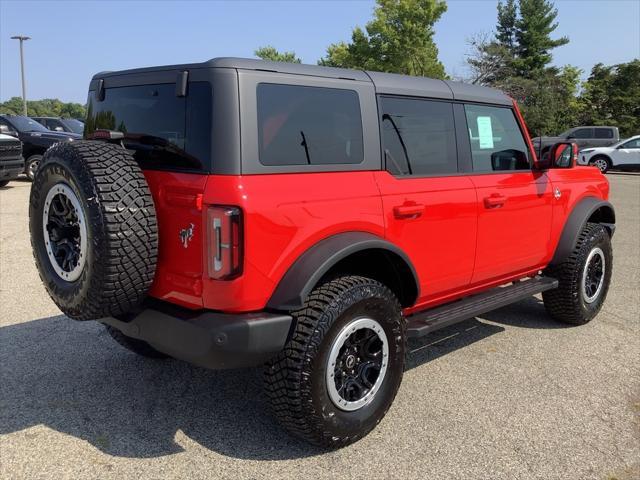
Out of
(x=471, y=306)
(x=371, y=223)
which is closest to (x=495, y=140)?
(x=471, y=306)

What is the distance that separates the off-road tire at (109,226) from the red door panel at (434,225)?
1.30 meters

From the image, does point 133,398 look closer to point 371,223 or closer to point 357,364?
point 357,364

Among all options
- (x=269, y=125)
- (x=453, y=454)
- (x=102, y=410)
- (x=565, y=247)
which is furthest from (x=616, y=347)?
(x=102, y=410)

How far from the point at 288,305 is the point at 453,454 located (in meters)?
1.17

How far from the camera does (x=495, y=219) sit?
3932 millimetres

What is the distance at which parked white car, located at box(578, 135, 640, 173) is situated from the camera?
72.6 ft

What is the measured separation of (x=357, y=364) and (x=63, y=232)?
1.66 meters

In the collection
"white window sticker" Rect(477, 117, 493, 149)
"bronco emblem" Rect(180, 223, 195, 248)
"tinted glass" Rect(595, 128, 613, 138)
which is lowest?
"bronco emblem" Rect(180, 223, 195, 248)

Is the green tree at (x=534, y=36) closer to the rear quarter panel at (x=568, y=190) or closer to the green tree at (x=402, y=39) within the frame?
the green tree at (x=402, y=39)

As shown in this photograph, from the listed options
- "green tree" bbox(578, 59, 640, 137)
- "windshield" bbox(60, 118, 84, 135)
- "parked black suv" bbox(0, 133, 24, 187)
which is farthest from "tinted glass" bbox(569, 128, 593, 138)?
"parked black suv" bbox(0, 133, 24, 187)

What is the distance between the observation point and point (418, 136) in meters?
3.57

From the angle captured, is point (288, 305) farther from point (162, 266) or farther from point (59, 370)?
point (59, 370)

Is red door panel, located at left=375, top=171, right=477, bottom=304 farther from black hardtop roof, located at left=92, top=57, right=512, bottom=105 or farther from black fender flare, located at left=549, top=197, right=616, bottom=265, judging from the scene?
black fender flare, located at left=549, top=197, right=616, bottom=265

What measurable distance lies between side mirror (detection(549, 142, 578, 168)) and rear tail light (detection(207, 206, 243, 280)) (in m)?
2.92
